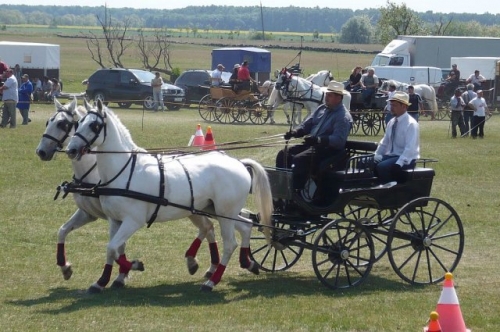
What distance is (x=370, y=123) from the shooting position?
2914 centimetres

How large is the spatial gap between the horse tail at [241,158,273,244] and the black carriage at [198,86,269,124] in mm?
22544

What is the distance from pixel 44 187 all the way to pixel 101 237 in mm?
4807

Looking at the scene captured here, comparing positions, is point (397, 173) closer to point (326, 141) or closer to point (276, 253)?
point (326, 141)

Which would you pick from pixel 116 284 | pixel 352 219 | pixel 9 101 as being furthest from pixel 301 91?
pixel 116 284

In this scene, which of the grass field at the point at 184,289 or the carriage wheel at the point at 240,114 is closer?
the grass field at the point at 184,289

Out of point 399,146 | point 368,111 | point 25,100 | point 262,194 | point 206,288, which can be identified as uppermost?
point 399,146

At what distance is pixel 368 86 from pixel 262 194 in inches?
827

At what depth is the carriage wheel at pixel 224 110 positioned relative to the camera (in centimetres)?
3409

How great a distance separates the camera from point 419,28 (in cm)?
7675

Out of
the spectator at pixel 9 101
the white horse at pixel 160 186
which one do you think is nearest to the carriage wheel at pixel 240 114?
the spectator at pixel 9 101

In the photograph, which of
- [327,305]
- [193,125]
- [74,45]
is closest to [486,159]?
[193,125]

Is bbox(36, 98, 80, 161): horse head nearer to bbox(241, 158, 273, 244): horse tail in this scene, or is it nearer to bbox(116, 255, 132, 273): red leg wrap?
bbox(116, 255, 132, 273): red leg wrap

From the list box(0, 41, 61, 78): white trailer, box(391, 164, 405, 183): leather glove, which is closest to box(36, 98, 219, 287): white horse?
box(391, 164, 405, 183): leather glove

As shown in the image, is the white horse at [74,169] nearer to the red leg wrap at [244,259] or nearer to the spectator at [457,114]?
the red leg wrap at [244,259]
